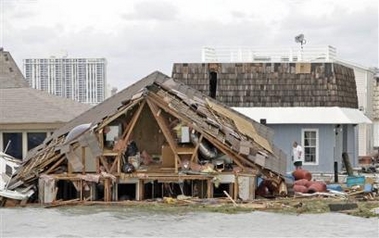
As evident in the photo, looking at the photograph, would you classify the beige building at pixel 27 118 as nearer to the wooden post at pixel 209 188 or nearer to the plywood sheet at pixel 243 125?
the plywood sheet at pixel 243 125

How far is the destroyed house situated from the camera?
24.8 m

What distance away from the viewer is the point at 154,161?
26125 millimetres

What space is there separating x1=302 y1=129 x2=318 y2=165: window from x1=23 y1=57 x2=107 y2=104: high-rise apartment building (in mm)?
47150

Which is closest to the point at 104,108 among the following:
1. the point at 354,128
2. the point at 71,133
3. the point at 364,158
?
the point at 71,133

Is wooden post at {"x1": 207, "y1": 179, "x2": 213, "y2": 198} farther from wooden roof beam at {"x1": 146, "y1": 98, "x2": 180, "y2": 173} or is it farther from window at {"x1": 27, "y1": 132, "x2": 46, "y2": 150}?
window at {"x1": 27, "y1": 132, "x2": 46, "y2": 150}

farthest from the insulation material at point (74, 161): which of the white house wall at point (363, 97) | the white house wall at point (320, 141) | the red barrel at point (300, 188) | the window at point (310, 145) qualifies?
the white house wall at point (363, 97)

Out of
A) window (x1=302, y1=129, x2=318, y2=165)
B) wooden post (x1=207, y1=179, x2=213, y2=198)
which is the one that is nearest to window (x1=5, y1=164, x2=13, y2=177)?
wooden post (x1=207, y1=179, x2=213, y2=198)

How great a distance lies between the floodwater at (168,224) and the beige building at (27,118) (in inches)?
414

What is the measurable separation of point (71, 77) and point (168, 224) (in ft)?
235

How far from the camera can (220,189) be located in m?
25.7

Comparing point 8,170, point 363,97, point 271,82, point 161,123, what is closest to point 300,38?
point 271,82

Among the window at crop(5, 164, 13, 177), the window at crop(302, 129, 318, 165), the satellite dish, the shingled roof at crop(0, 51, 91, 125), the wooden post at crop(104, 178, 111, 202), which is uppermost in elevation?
the satellite dish

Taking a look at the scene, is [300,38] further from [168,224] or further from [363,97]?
[168,224]

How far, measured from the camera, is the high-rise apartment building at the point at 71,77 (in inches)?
3307
